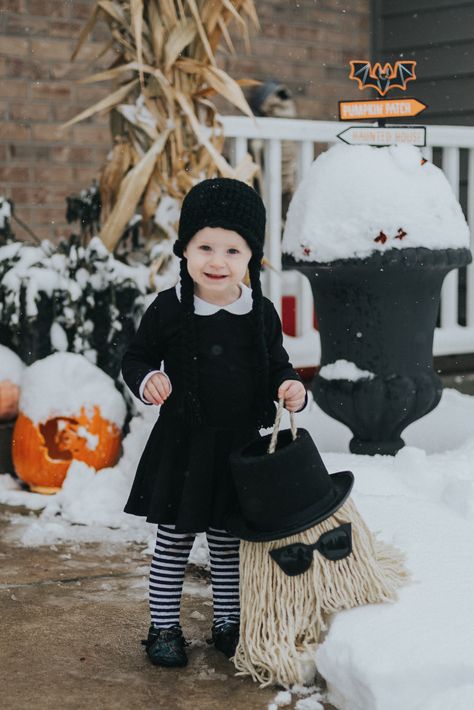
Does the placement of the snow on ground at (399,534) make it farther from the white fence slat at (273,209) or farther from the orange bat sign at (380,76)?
the orange bat sign at (380,76)

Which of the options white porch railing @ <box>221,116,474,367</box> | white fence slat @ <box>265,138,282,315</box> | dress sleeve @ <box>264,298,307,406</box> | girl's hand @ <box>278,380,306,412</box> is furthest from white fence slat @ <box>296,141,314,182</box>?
girl's hand @ <box>278,380,306,412</box>

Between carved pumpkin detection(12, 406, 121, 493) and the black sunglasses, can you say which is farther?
carved pumpkin detection(12, 406, 121, 493)

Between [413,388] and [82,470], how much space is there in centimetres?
134

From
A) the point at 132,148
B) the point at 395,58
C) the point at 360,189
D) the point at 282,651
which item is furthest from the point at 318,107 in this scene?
the point at 282,651

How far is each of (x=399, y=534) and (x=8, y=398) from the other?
2.12 m

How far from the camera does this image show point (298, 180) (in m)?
5.51

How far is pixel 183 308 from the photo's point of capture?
9.16ft

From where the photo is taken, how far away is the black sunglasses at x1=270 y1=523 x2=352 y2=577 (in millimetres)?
2656

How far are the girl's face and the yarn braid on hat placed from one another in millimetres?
19

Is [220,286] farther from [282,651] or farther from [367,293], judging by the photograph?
[367,293]

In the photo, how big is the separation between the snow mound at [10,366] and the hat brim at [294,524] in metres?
2.19

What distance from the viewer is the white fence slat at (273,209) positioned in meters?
5.42

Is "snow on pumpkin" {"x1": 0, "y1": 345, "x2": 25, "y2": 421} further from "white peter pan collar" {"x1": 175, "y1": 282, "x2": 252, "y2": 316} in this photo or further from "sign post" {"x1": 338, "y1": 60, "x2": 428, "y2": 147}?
"white peter pan collar" {"x1": 175, "y1": 282, "x2": 252, "y2": 316}

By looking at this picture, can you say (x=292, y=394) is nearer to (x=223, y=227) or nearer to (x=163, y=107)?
(x=223, y=227)
